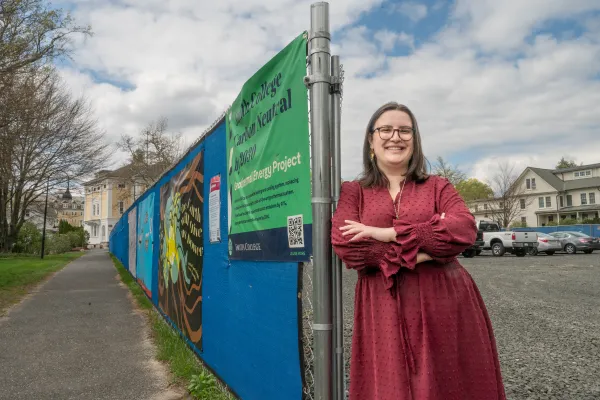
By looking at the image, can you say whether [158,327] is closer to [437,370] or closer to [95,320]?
[95,320]


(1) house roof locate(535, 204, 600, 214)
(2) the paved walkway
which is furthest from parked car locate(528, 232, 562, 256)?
(1) house roof locate(535, 204, 600, 214)

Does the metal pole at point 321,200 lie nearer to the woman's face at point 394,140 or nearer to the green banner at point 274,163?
the green banner at point 274,163

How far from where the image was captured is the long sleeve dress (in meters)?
1.89

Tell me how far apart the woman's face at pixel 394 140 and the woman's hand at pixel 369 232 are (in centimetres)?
34

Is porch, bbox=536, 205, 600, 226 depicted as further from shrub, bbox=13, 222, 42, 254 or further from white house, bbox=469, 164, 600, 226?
shrub, bbox=13, 222, 42, 254

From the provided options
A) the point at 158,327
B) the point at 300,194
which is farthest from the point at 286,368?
the point at 158,327

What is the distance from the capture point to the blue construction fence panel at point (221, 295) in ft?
8.94

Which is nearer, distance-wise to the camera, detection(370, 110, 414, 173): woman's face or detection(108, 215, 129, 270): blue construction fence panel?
detection(370, 110, 414, 173): woman's face

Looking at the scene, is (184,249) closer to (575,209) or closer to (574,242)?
(574,242)

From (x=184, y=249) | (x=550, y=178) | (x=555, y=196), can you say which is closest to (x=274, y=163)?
(x=184, y=249)

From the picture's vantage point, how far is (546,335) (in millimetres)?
6422

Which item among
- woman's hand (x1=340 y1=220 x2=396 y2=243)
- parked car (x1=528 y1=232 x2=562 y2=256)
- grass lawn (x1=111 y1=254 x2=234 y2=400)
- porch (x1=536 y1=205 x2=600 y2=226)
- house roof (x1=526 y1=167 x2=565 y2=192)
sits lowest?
grass lawn (x1=111 y1=254 x2=234 y2=400)

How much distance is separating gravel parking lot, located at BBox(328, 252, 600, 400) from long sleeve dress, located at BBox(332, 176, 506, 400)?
270cm

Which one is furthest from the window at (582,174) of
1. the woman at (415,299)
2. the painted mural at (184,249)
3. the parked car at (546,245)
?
the woman at (415,299)
